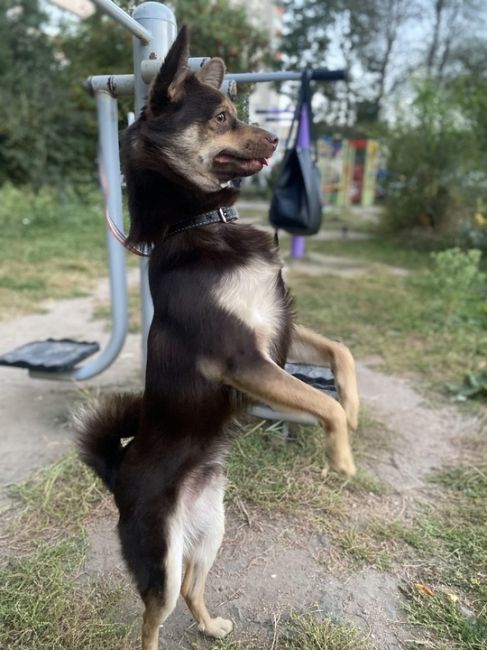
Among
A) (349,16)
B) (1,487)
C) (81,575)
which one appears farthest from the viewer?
(349,16)

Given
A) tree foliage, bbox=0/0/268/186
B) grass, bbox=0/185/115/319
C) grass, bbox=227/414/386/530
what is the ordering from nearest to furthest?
grass, bbox=227/414/386/530 < grass, bbox=0/185/115/319 < tree foliage, bbox=0/0/268/186

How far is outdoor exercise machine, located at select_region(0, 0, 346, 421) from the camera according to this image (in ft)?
7.68

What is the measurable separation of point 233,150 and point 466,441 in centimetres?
241

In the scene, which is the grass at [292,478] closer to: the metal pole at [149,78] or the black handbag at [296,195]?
the metal pole at [149,78]

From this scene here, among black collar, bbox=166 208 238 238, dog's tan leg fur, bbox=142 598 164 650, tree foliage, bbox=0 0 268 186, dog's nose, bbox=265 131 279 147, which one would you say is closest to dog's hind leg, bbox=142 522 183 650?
dog's tan leg fur, bbox=142 598 164 650

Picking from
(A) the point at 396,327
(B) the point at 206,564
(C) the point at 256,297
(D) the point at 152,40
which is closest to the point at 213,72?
(D) the point at 152,40

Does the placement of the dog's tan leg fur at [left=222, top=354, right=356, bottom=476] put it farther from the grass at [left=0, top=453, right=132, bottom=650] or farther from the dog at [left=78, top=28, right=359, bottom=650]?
the grass at [left=0, top=453, right=132, bottom=650]

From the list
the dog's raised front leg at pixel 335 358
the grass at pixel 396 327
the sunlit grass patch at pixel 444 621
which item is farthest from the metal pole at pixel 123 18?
the grass at pixel 396 327

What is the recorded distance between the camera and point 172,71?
1648 millimetres

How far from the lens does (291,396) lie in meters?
1.58

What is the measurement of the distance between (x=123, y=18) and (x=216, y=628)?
91.1 inches

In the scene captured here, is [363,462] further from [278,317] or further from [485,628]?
[278,317]

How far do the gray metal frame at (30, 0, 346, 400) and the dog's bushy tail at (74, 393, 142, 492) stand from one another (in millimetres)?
662

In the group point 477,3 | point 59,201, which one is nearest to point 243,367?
point 59,201
